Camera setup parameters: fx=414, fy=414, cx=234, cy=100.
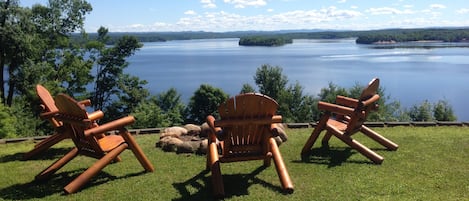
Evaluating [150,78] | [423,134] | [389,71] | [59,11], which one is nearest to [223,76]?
[150,78]

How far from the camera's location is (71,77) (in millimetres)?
23797

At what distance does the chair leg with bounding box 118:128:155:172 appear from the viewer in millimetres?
4874

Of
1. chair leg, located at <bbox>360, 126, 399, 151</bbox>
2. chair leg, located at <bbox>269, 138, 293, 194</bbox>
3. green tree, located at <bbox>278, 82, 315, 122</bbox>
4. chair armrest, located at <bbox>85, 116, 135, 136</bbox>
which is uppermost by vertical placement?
chair armrest, located at <bbox>85, 116, 135, 136</bbox>

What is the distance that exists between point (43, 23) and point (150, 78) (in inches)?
1190

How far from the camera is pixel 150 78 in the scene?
52.6m

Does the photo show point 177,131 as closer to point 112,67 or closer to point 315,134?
point 315,134

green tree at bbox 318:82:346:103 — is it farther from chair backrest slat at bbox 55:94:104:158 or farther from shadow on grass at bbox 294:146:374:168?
chair backrest slat at bbox 55:94:104:158

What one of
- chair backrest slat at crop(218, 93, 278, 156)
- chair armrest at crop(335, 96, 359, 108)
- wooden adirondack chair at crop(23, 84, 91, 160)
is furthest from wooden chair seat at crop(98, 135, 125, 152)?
chair armrest at crop(335, 96, 359, 108)

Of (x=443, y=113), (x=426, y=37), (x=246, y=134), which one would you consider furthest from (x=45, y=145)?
(x=426, y=37)

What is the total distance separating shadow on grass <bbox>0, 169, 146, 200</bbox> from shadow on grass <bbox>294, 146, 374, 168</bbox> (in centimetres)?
221

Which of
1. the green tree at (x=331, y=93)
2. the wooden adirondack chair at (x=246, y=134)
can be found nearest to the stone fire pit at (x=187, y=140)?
the wooden adirondack chair at (x=246, y=134)

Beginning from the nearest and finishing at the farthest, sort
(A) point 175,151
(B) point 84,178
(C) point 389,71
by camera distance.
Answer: (B) point 84,178
(A) point 175,151
(C) point 389,71

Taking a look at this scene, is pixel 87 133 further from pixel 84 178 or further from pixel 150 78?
pixel 150 78

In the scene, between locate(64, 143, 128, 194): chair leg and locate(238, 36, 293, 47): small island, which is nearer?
locate(64, 143, 128, 194): chair leg
